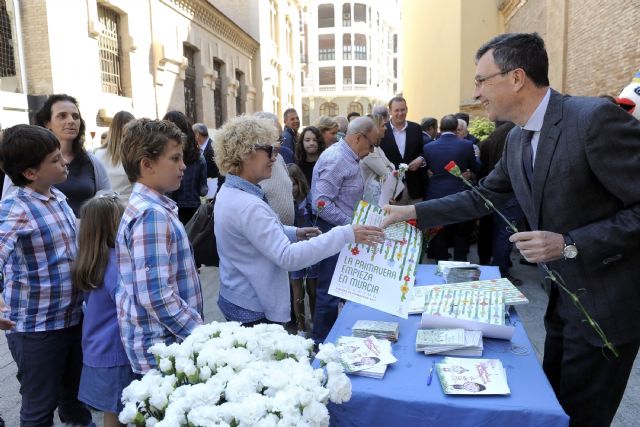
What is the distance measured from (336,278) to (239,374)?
1172 millimetres

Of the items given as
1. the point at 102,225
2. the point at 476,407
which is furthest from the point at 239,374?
the point at 102,225

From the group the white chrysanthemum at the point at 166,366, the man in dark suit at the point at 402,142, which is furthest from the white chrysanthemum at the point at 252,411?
the man in dark suit at the point at 402,142

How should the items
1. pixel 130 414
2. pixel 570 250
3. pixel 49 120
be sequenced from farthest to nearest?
pixel 49 120, pixel 570 250, pixel 130 414

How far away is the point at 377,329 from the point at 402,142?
189 inches

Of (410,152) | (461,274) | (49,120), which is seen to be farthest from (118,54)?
(461,274)

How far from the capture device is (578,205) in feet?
6.08

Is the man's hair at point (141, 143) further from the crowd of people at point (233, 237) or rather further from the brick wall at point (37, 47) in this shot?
the brick wall at point (37, 47)

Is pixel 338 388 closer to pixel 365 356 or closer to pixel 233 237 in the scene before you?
pixel 365 356

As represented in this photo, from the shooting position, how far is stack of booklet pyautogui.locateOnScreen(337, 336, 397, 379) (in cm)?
184

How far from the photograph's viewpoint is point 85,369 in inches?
99.4

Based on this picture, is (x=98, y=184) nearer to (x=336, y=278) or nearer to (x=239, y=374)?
(x=336, y=278)

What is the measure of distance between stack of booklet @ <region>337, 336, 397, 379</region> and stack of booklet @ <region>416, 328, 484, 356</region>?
0.49ft

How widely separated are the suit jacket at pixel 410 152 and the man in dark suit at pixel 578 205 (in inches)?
177

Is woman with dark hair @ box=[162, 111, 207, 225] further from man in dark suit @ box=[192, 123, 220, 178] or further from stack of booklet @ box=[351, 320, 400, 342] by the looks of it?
stack of booklet @ box=[351, 320, 400, 342]
